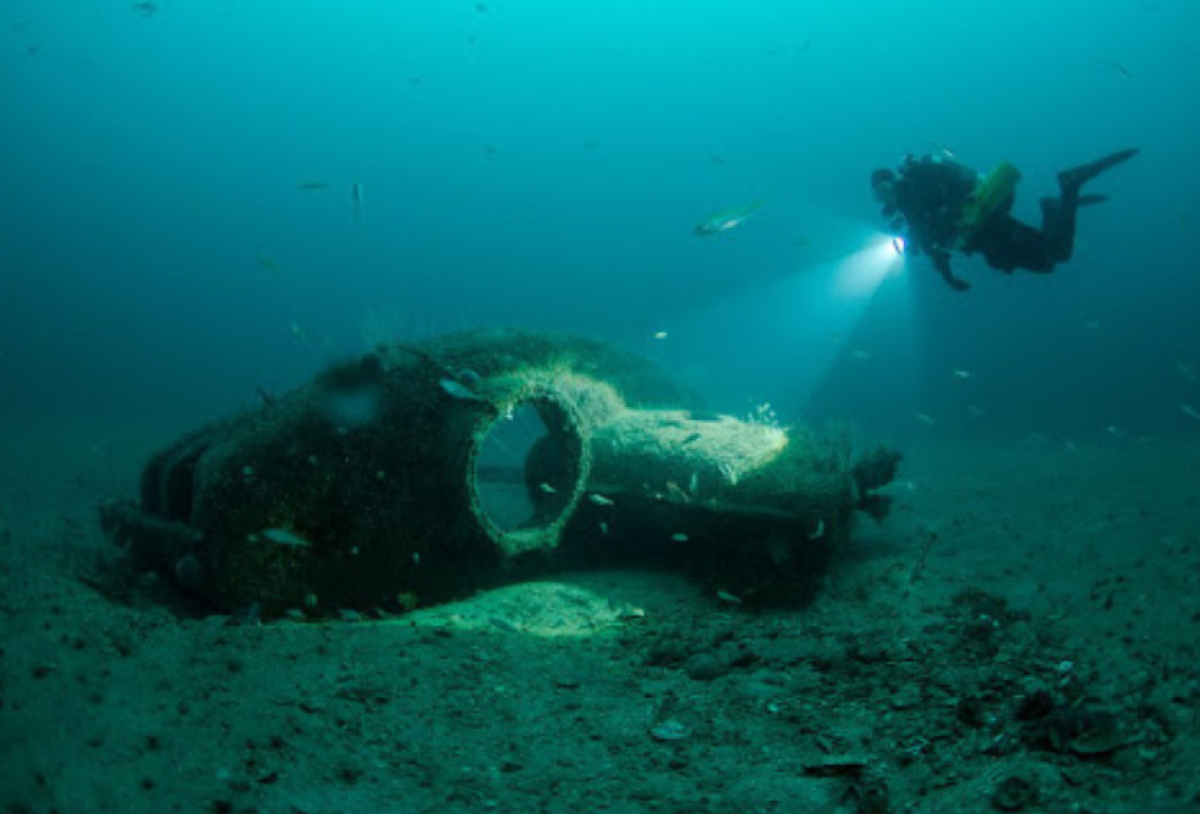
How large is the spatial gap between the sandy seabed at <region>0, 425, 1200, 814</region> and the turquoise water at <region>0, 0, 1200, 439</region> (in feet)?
86.5

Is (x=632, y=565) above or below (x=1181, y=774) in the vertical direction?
below

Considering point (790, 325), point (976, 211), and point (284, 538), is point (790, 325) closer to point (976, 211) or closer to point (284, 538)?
point (976, 211)

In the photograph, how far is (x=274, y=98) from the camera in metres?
111

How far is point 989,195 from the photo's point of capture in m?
7.62

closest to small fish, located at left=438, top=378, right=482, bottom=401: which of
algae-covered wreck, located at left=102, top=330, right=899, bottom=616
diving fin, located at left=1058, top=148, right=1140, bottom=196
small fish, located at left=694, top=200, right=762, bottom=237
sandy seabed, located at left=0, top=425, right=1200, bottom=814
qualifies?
algae-covered wreck, located at left=102, top=330, right=899, bottom=616

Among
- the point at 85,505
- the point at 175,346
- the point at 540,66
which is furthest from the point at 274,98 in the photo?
the point at 85,505

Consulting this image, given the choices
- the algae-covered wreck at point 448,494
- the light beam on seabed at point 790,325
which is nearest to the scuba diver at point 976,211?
the algae-covered wreck at point 448,494

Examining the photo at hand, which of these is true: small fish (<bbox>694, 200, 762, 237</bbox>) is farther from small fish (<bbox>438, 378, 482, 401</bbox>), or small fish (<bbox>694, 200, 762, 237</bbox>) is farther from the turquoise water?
the turquoise water

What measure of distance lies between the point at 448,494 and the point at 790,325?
8043 cm

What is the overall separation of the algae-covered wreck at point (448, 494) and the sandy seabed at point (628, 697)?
492mm

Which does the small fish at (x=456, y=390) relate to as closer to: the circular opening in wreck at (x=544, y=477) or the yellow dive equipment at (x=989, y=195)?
the circular opening in wreck at (x=544, y=477)

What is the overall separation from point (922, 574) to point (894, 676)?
9.08 ft

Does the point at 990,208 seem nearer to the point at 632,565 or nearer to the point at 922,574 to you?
the point at 922,574

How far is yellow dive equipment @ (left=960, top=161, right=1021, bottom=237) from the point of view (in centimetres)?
761
